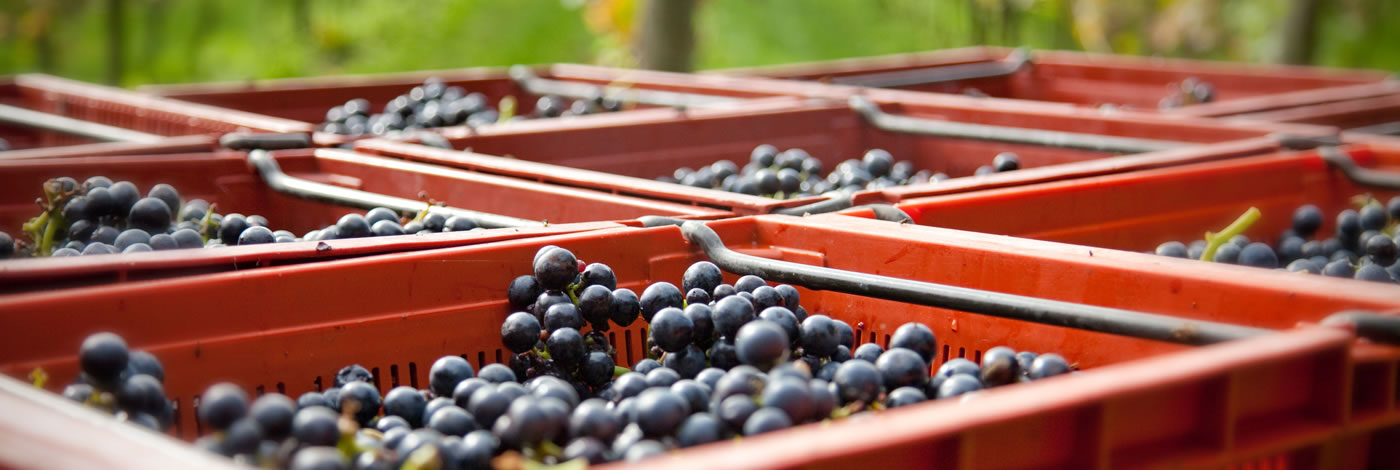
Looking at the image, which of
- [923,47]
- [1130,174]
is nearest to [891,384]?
[1130,174]

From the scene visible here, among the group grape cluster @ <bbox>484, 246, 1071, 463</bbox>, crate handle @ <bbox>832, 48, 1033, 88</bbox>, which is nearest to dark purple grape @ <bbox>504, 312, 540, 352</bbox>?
grape cluster @ <bbox>484, 246, 1071, 463</bbox>

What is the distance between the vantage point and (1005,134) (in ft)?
8.70

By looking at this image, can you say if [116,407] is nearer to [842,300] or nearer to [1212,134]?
[842,300]

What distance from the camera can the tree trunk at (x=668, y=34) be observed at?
4168 mm

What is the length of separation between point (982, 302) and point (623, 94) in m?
2.31

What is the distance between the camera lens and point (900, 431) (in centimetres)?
80

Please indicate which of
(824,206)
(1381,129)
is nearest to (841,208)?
(824,206)

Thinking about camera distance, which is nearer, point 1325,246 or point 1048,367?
point 1048,367

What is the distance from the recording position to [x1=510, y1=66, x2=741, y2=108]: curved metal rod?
332cm

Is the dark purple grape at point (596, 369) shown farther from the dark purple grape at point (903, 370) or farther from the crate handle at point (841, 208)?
the crate handle at point (841, 208)

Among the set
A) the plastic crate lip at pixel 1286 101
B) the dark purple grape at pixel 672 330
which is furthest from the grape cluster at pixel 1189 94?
the dark purple grape at pixel 672 330

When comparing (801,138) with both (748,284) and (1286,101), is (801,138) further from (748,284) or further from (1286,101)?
(748,284)

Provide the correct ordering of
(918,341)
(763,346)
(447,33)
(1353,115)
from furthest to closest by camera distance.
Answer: (447,33), (1353,115), (918,341), (763,346)

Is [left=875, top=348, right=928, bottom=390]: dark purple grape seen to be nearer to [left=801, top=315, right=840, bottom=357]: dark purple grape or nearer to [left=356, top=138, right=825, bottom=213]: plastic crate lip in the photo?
[left=801, top=315, right=840, bottom=357]: dark purple grape
